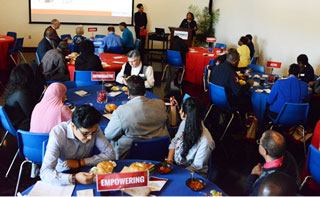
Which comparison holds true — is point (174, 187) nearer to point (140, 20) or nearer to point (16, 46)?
point (16, 46)

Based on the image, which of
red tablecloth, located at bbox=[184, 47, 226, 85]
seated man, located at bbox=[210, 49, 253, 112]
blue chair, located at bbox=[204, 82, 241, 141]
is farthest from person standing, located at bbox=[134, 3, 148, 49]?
blue chair, located at bbox=[204, 82, 241, 141]

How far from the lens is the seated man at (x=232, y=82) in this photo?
4.63 m

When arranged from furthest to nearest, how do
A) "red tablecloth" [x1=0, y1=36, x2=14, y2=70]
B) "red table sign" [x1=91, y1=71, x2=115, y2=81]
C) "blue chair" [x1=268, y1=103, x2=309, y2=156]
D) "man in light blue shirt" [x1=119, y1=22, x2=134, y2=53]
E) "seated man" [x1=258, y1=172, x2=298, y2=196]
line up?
"man in light blue shirt" [x1=119, y1=22, x2=134, y2=53]
"red tablecloth" [x1=0, y1=36, x2=14, y2=70]
"blue chair" [x1=268, y1=103, x2=309, y2=156]
"red table sign" [x1=91, y1=71, x2=115, y2=81]
"seated man" [x1=258, y1=172, x2=298, y2=196]

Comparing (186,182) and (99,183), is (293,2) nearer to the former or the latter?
(186,182)

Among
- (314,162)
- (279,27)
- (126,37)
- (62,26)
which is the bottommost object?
(314,162)

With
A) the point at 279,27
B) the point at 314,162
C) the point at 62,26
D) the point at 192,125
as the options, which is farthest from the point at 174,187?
the point at 62,26

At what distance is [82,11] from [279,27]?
6575 millimetres

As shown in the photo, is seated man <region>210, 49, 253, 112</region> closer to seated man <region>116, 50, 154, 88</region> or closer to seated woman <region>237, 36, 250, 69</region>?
seated man <region>116, 50, 154, 88</region>

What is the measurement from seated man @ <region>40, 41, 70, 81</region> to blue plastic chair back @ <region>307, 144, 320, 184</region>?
3.96 m

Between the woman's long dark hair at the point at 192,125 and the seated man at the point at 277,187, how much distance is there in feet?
3.16

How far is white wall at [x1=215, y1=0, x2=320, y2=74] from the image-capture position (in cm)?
688

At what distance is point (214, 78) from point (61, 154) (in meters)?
3.16

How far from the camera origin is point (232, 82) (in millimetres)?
4641

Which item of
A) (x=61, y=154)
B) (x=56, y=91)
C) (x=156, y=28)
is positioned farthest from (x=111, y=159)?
(x=156, y=28)
